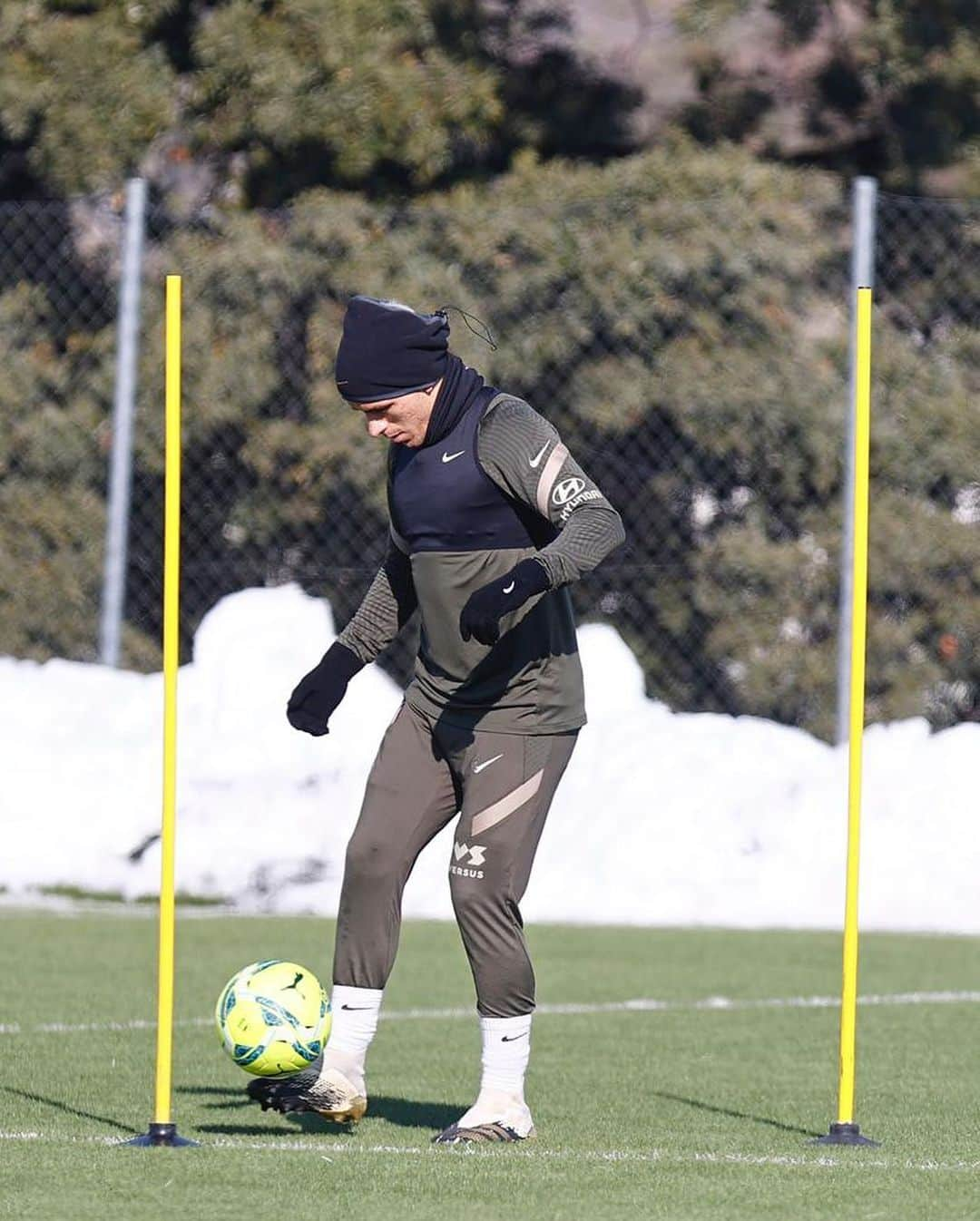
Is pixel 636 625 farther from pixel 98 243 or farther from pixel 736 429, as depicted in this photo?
pixel 98 243

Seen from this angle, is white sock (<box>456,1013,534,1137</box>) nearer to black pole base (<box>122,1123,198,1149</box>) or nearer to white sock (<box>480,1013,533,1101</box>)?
white sock (<box>480,1013,533,1101</box>)

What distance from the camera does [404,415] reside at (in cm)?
692

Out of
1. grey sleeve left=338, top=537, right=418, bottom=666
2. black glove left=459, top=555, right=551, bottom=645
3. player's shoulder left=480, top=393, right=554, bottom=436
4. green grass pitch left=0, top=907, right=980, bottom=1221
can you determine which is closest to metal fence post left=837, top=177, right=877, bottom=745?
green grass pitch left=0, top=907, right=980, bottom=1221

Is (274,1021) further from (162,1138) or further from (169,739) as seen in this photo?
(169,739)

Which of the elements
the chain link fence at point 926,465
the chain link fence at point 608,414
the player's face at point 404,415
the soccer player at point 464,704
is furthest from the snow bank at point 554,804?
the player's face at point 404,415

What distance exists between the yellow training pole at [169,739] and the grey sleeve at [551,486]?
0.81 meters

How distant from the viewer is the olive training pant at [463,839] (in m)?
6.91

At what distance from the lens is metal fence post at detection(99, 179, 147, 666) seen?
15.0 m

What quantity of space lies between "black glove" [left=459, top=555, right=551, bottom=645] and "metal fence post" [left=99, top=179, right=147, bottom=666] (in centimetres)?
865

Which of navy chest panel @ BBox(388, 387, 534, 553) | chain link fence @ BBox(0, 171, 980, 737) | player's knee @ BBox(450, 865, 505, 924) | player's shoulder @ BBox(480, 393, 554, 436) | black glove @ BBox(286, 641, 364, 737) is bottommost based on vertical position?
player's knee @ BBox(450, 865, 505, 924)

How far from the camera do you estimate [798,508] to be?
15.7 m

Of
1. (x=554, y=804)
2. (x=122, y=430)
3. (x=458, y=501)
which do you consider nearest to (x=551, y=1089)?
(x=458, y=501)

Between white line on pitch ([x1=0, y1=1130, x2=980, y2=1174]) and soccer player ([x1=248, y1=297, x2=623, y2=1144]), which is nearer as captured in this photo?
white line on pitch ([x1=0, y1=1130, x2=980, y2=1174])

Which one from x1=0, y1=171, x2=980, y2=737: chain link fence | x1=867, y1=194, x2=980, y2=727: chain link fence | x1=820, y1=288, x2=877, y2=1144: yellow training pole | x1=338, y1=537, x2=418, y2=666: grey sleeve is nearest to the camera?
x1=820, y1=288, x2=877, y2=1144: yellow training pole
